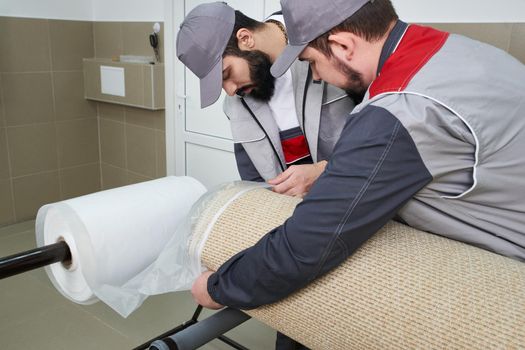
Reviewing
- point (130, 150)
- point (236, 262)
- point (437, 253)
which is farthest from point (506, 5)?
point (130, 150)

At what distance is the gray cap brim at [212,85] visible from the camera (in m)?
1.29

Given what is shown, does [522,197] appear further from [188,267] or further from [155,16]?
[155,16]

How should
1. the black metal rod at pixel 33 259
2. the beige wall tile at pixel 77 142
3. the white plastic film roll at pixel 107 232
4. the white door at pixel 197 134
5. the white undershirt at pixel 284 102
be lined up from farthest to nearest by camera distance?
the beige wall tile at pixel 77 142 → the white door at pixel 197 134 → the white undershirt at pixel 284 102 → the white plastic film roll at pixel 107 232 → the black metal rod at pixel 33 259

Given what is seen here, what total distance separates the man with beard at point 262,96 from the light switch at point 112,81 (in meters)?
1.91

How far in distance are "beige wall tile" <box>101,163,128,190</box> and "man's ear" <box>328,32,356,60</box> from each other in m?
2.91

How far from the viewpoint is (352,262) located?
31.3 inches

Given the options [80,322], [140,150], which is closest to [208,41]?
[80,322]

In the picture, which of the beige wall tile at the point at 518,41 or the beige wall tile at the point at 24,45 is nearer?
the beige wall tile at the point at 518,41

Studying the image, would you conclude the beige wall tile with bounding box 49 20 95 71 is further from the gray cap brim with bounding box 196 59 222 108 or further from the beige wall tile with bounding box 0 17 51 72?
the gray cap brim with bounding box 196 59 222 108

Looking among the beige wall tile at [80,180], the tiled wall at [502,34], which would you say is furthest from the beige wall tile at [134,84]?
the tiled wall at [502,34]

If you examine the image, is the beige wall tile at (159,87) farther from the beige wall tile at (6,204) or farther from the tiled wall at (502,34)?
the tiled wall at (502,34)

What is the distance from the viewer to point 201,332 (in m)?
0.97

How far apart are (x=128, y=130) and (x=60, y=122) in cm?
48

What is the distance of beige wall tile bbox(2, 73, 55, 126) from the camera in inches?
121
